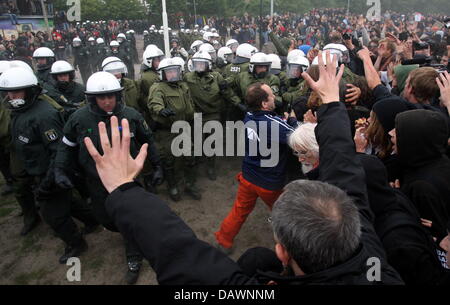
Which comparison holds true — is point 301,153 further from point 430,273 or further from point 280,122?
point 430,273

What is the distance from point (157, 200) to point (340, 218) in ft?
2.33

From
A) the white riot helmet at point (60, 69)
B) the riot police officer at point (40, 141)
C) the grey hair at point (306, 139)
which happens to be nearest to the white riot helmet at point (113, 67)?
the white riot helmet at point (60, 69)

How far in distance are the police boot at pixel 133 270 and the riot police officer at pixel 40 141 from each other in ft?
2.52

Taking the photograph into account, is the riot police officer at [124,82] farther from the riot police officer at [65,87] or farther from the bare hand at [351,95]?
the bare hand at [351,95]

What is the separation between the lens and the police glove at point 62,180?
10.1ft

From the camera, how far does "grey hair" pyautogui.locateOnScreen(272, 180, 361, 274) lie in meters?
1.11

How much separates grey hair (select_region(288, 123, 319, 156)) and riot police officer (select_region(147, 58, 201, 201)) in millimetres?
2392

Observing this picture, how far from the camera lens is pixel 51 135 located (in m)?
3.48

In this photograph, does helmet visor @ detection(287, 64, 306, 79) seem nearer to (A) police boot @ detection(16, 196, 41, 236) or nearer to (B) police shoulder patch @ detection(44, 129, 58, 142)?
(B) police shoulder patch @ detection(44, 129, 58, 142)

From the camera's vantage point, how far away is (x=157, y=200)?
51.3 inches

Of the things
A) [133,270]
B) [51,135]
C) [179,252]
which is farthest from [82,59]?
[179,252]

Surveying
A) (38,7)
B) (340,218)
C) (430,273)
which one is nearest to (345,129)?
(340,218)

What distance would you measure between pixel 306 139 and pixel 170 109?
2.60m

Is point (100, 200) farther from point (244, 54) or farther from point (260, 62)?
point (244, 54)
